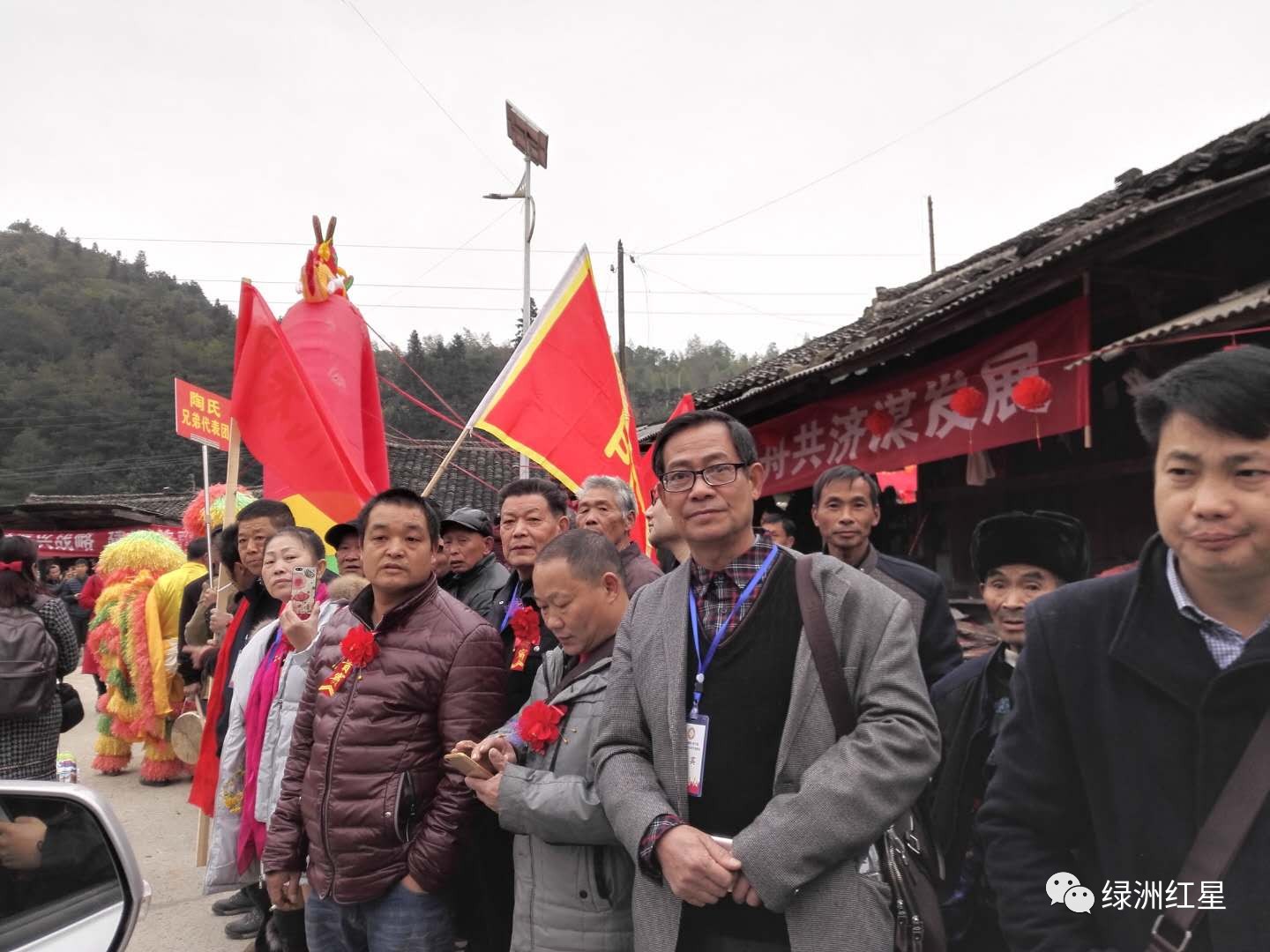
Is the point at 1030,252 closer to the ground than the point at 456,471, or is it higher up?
higher up

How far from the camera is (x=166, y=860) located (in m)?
5.04

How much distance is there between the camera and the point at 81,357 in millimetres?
41344

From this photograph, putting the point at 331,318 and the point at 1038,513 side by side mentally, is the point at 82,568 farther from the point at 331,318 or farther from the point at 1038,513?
the point at 1038,513

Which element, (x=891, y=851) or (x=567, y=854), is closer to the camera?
(x=891, y=851)

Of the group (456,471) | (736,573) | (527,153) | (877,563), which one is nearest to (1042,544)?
(877,563)

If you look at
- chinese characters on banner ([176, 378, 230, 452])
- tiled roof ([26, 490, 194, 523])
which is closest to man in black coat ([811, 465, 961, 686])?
chinese characters on banner ([176, 378, 230, 452])

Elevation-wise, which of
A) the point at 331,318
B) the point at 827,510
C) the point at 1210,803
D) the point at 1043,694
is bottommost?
the point at 1210,803

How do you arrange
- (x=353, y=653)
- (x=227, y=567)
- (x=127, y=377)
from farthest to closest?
(x=127, y=377) < (x=227, y=567) < (x=353, y=653)

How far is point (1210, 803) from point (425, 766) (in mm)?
1959

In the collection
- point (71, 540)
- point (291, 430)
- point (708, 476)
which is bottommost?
point (71, 540)

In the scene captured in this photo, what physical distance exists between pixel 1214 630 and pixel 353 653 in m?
2.18

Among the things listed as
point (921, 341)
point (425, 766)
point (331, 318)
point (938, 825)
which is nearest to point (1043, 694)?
point (938, 825)

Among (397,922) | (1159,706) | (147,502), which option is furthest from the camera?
(147,502)
